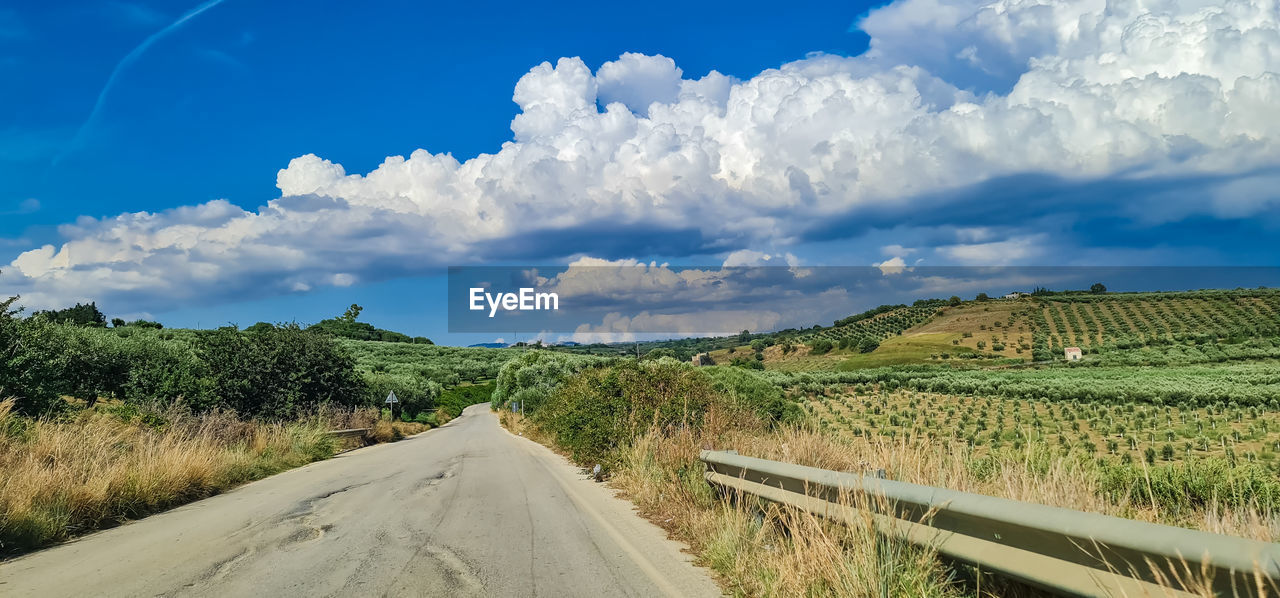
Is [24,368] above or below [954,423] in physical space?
above

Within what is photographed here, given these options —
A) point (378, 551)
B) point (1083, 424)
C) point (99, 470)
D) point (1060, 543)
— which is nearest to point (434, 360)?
point (1083, 424)

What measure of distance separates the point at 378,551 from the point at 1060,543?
20.7ft

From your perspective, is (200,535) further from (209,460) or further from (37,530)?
(209,460)

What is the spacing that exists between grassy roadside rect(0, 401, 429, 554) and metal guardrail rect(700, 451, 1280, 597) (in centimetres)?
921

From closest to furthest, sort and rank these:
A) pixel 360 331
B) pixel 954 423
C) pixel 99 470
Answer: pixel 99 470 → pixel 954 423 → pixel 360 331

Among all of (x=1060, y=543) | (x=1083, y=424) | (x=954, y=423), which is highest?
(x=1060, y=543)

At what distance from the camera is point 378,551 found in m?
7.55

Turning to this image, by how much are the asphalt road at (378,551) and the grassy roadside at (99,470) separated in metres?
0.47

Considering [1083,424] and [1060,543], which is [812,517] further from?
[1083,424]

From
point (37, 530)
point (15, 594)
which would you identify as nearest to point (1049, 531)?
point (15, 594)

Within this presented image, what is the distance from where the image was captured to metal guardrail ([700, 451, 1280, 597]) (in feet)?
9.32

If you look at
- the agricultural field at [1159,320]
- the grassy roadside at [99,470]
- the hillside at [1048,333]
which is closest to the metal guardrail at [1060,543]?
the grassy roadside at [99,470]

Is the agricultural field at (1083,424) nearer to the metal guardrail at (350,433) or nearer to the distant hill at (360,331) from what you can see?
the metal guardrail at (350,433)

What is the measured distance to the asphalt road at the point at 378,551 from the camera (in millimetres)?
6234
